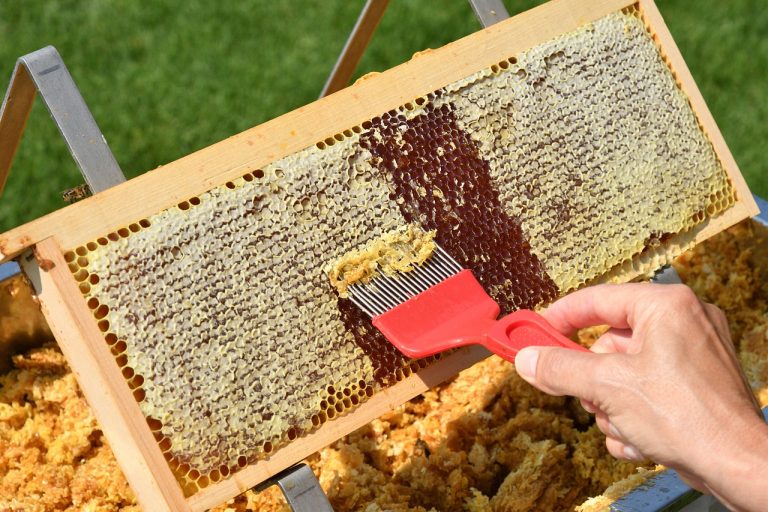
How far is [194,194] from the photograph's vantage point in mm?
1965

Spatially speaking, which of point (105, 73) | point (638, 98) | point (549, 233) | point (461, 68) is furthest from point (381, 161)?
point (105, 73)

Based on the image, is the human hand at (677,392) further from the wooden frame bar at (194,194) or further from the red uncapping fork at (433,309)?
the wooden frame bar at (194,194)

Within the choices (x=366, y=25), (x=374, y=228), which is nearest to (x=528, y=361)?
(x=374, y=228)

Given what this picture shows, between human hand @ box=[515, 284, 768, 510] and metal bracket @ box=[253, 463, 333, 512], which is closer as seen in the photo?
human hand @ box=[515, 284, 768, 510]

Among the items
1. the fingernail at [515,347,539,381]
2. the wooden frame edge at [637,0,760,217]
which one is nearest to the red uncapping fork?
the fingernail at [515,347,539,381]

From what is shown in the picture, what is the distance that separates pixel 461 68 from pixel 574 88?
13.8 inches

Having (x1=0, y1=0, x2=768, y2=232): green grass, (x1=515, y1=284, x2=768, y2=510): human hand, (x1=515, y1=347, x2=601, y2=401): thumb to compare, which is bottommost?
(x1=515, y1=284, x2=768, y2=510): human hand

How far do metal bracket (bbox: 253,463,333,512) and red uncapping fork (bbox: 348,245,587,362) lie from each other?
15.1 inches

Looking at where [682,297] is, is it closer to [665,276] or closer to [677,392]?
[677,392]

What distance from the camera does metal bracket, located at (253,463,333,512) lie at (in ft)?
6.44

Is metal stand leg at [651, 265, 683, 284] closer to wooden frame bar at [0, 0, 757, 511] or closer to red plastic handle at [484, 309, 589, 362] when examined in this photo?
wooden frame bar at [0, 0, 757, 511]

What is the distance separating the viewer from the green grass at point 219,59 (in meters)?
4.09

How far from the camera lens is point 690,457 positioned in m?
1.59

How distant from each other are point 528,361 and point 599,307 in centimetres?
28
